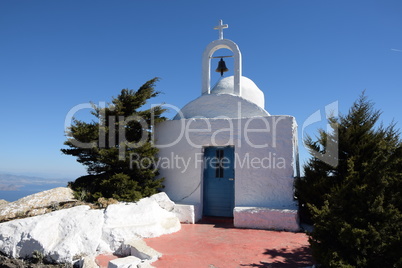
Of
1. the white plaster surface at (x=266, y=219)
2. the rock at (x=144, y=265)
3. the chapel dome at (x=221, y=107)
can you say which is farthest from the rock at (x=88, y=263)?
the chapel dome at (x=221, y=107)

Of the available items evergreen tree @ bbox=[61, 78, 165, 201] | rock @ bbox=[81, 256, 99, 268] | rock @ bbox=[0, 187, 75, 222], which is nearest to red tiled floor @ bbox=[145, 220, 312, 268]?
rock @ bbox=[81, 256, 99, 268]

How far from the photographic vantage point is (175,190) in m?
8.32

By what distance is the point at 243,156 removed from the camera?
7707 mm

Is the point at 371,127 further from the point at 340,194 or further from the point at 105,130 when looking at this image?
the point at 105,130

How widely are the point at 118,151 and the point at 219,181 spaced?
3.15 m

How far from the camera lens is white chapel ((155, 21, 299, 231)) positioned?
23.8 ft

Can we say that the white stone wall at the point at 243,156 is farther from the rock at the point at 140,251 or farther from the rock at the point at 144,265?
the rock at the point at 144,265

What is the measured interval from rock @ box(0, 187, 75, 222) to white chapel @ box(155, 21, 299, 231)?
9.48 feet

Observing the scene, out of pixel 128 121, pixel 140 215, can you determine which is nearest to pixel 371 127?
pixel 140 215

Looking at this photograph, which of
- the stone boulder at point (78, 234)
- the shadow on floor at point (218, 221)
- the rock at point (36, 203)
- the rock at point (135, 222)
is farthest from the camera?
the shadow on floor at point (218, 221)

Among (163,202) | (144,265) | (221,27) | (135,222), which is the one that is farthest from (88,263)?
(221,27)

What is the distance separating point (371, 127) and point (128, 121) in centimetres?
682

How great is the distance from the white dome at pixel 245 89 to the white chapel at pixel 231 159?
3.69ft

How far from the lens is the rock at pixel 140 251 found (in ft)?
14.8
